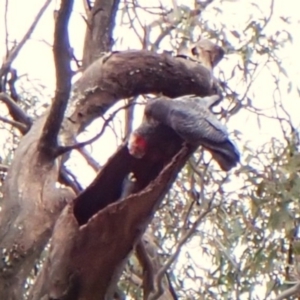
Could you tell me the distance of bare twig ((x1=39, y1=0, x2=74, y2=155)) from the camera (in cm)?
124

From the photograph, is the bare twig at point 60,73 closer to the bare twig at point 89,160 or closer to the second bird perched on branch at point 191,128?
the second bird perched on branch at point 191,128

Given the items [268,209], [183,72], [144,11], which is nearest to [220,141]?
[183,72]

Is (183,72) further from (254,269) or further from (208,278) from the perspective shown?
(208,278)

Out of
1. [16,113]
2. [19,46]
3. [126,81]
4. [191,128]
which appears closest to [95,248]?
[191,128]

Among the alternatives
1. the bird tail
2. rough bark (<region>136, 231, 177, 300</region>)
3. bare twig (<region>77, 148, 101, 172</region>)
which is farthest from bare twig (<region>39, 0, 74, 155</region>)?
bare twig (<region>77, 148, 101, 172</region>)

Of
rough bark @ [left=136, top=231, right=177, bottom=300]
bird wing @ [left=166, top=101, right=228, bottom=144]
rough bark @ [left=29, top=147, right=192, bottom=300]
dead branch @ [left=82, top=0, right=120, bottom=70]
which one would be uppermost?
dead branch @ [left=82, top=0, right=120, bottom=70]

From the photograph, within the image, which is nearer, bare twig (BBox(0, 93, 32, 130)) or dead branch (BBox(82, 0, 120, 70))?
bare twig (BBox(0, 93, 32, 130))

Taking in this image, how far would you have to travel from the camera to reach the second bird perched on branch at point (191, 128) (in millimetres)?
1378

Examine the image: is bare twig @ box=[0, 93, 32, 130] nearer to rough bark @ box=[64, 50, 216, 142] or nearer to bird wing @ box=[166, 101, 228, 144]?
rough bark @ box=[64, 50, 216, 142]

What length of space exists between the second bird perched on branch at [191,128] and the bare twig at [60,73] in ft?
0.50

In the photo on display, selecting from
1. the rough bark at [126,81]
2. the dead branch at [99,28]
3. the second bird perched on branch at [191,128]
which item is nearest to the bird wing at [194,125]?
the second bird perched on branch at [191,128]

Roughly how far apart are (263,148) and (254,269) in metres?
0.37

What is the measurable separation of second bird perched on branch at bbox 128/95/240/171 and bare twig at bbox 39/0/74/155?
0.15m

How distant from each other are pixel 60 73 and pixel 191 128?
26 centimetres
